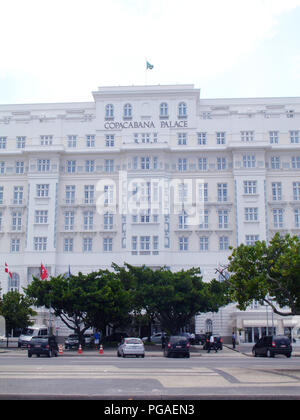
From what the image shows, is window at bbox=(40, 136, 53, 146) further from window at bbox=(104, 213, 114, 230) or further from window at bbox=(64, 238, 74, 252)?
window at bbox=(64, 238, 74, 252)

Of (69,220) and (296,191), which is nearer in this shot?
(296,191)

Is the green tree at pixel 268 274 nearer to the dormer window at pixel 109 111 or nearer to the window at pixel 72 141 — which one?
the dormer window at pixel 109 111

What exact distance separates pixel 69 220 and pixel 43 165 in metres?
8.60

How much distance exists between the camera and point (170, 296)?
2060 inches

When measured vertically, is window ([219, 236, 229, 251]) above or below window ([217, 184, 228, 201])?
below

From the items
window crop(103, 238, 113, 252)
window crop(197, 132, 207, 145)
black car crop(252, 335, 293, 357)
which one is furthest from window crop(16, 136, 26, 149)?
black car crop(252, 335, 293, 357)

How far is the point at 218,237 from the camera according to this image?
6862 centimetres

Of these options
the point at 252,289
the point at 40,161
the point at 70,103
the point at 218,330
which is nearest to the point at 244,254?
the point at 252,289

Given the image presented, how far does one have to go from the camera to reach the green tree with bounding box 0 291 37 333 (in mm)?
56525

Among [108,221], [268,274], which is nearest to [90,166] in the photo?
[108,221]

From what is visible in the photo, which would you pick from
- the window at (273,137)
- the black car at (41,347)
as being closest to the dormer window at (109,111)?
Answer: the window at (273,137)

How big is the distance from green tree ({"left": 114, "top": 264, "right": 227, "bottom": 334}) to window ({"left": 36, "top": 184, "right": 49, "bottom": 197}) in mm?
20059

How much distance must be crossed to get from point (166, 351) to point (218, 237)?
1232 inches

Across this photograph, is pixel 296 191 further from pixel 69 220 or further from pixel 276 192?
pixel 69 220
